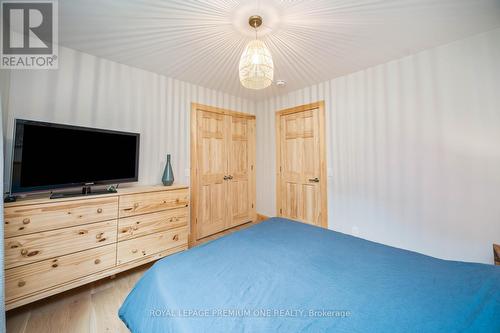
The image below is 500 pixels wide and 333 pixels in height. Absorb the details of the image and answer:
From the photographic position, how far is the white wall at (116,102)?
1856mm

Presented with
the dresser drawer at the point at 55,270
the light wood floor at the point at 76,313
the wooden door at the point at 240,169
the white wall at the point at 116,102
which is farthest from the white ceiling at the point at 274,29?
the light wood floor at the point at 76,313

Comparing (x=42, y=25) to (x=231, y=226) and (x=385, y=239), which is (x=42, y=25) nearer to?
(x=231, y=226)

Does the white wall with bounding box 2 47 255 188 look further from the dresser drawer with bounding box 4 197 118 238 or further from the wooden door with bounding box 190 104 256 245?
the dresser drawer with bounding box 4 197 118 238

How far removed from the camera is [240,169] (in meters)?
3.69

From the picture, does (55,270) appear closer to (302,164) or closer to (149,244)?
(149,244)

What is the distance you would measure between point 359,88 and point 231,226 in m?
3.04

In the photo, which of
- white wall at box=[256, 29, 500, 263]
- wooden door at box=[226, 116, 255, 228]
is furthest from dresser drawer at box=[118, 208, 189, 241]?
white wall at box=[256, 29, 500, 263]

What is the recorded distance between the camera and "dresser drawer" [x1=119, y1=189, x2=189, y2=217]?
6.36 feet

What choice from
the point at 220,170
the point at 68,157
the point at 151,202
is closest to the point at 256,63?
the point at 151,202

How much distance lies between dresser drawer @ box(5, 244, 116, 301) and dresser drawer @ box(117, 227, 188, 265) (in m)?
0.09

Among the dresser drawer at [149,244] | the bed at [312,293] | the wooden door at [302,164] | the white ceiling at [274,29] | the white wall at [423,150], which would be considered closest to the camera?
the bed at [312,293]

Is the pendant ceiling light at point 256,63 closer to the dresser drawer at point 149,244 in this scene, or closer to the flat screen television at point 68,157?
the flat screen television at point 68,157

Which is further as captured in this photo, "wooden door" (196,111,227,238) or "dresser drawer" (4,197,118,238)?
"wooden door" (196,111,227,238)

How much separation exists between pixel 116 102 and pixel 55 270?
1840 millimetres
